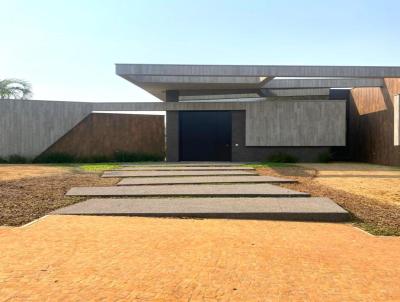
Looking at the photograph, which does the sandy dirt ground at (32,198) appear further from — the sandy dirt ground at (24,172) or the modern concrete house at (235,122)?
the modern concrete house at (235,122)

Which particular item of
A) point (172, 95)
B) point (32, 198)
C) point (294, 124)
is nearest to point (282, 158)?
point (294, 124)

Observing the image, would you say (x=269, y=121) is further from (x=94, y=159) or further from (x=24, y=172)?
(x=24, y=172)

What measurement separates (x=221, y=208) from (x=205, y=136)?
1790 centimetres

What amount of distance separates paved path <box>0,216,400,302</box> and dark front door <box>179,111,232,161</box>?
19008 mm

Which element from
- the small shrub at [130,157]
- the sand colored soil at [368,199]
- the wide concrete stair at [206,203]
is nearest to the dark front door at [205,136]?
the small shrub at [130,157]

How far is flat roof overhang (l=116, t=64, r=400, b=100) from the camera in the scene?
19438mm

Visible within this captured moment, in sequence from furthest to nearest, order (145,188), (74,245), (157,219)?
(145,188)
(157,219)
(74,245)

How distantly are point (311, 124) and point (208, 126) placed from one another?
19.0 ft

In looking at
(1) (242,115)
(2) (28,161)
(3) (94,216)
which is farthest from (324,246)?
(2) (28,161)

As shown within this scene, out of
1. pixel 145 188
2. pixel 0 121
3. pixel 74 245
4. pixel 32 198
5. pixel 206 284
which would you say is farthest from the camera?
pixel 0 121

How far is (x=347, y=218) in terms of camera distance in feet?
25.1

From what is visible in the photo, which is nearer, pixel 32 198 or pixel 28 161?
pixel 32 198

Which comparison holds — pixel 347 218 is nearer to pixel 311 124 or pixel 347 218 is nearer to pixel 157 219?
pixel 157 219

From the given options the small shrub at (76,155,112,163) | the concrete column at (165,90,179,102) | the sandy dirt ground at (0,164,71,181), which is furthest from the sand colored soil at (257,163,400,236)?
the small shrub at (76,155,112,163)
